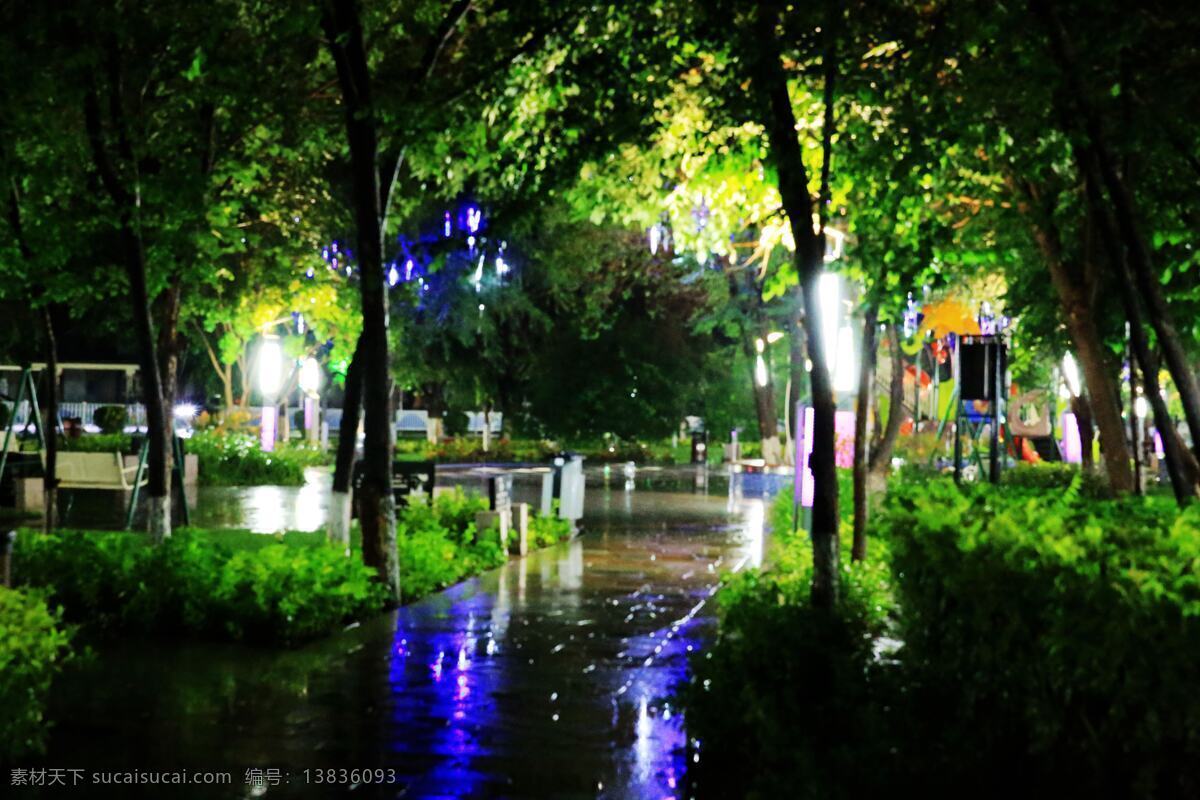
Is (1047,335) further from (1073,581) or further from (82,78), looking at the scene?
(1073,581)

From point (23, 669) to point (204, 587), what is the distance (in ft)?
14.6

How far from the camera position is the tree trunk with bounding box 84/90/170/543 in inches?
524

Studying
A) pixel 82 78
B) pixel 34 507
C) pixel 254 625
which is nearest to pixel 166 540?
pixel 254 625

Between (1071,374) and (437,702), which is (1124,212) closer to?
(437,702)

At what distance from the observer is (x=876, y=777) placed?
6.24 m

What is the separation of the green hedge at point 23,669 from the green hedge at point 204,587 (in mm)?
3209

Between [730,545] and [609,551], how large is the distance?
213cm

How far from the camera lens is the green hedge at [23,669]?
6.76m

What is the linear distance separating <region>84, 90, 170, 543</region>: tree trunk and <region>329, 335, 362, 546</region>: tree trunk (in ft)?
5.41

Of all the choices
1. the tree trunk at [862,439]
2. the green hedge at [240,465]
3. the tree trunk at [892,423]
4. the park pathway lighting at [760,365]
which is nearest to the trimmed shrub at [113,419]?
the green hedge at [240,465]

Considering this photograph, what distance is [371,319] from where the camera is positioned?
506 inches

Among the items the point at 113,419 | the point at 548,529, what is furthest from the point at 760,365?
the point at 548,529

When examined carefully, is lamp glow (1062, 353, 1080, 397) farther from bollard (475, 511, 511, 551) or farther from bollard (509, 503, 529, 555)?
bollard (475, 511, 511, 551)

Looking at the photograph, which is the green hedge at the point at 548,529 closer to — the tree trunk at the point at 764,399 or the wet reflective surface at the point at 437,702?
the wet reflective surface at the point at 437,702
